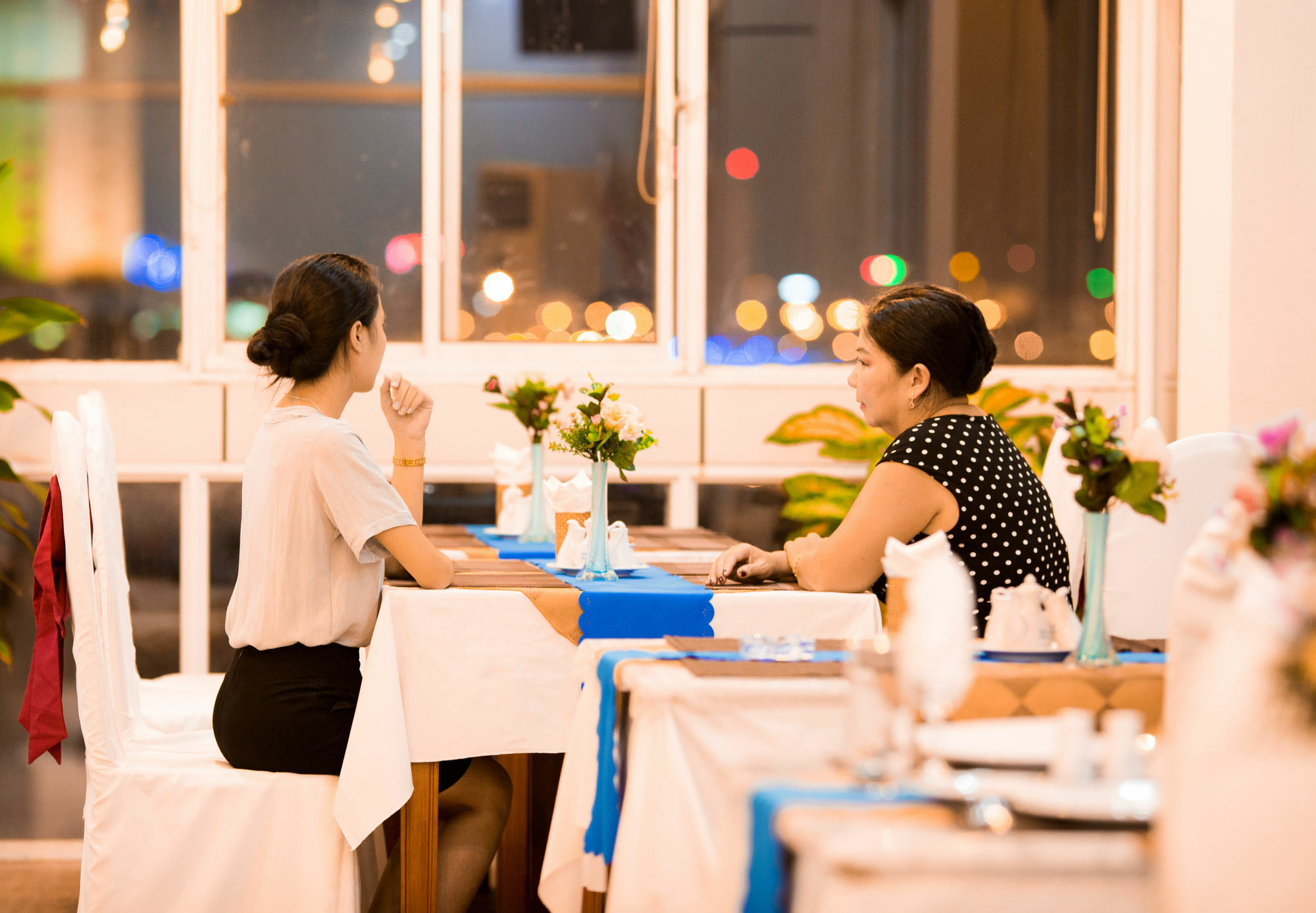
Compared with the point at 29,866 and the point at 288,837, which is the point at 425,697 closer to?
the point at 288,837

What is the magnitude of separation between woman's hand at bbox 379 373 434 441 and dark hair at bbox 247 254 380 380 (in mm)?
219

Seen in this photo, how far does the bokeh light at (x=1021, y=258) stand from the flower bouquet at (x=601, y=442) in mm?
2314

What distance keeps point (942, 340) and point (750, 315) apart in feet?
6.34

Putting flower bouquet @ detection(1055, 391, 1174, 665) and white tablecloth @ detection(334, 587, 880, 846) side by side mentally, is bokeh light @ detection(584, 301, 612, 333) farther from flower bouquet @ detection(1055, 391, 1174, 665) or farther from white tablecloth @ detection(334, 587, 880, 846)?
flower bouquet @ detection(1055, 391, 1174, 665)

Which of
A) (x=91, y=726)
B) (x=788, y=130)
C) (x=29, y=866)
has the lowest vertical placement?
(x=29, y=866)

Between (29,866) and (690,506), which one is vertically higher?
(690,506)

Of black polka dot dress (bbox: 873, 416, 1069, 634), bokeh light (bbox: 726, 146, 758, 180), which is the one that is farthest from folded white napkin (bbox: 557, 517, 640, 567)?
bokeh light (bbox: 726, 146, 758, 180)

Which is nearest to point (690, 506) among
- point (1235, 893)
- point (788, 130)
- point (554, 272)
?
point (554, 272)

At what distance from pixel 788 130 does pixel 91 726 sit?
2.92 metres

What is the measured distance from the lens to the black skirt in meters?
2.31

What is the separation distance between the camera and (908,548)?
5.87 feet

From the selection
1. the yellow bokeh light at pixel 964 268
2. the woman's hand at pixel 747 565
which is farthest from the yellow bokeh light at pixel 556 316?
the woman's hand at pixel 747 565

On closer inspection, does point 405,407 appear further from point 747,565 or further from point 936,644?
point 936,644

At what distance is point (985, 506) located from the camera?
2.28 meters
